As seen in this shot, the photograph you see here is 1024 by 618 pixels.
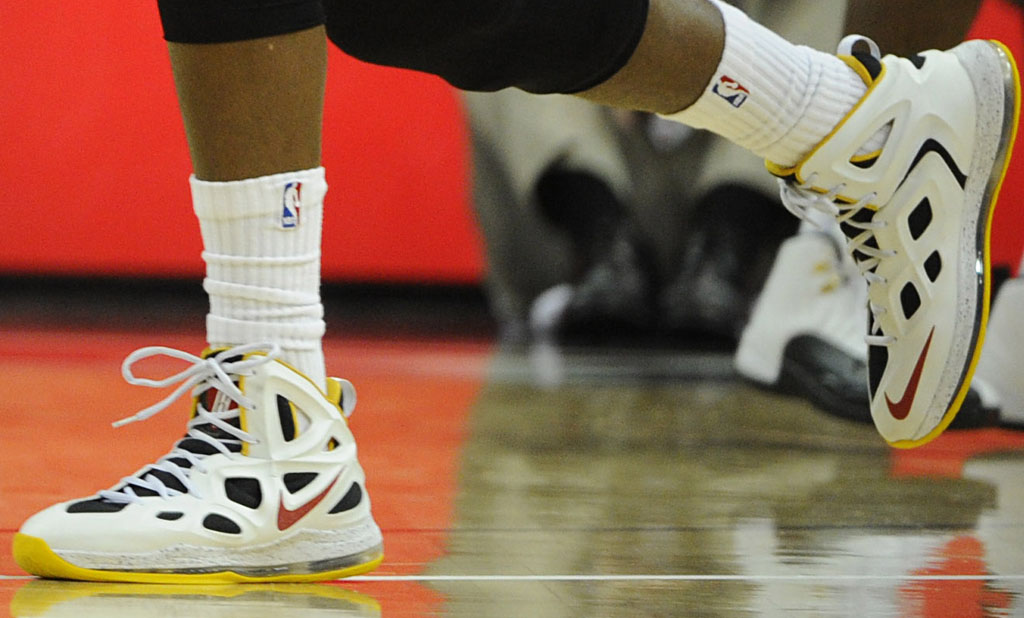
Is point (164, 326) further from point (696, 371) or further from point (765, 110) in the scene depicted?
point (765, 110)

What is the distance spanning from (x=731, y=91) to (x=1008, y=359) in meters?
0.69

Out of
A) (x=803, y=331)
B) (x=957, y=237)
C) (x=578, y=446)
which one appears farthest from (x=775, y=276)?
(x=957, y=237)

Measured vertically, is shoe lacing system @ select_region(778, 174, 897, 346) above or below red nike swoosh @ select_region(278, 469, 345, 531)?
above

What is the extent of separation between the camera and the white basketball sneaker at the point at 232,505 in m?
0.74

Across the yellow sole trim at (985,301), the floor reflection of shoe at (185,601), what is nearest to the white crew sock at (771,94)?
the yellow sole trim at (985,301)

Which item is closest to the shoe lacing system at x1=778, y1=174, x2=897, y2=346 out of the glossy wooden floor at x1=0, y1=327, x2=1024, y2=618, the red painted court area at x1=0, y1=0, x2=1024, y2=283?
the glossy wooden floor at x1=0, y1=327, x2=1024, y2=618

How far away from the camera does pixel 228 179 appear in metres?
0.76

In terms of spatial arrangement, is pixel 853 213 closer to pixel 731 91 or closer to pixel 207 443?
pixel 731 91

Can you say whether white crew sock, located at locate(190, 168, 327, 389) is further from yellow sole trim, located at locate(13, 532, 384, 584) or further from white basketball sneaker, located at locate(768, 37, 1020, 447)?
white basketball sneaker, located at locate(768, 37, 1020, 447)

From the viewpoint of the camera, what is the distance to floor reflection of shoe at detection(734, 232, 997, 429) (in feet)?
4.57

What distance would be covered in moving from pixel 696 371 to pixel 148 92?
1934 mm

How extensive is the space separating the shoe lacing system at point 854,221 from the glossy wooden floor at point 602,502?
0.54 ft

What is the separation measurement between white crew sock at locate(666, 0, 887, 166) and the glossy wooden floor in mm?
291

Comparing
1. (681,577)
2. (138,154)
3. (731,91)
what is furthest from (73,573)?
(138,154)
